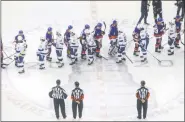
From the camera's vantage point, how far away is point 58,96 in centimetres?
833

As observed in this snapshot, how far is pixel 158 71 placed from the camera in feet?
33.5

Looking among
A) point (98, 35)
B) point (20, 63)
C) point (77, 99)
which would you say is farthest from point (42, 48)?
point (77, 99)

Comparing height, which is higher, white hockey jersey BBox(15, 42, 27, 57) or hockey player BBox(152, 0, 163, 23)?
hockey player BBox(152, 0, 163, 23)

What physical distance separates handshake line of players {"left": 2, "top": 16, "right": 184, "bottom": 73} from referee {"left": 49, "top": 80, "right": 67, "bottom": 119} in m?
1.72

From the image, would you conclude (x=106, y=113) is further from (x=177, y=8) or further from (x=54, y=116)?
(x=177, y=8)

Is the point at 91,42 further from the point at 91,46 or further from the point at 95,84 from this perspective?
the point at 95,84

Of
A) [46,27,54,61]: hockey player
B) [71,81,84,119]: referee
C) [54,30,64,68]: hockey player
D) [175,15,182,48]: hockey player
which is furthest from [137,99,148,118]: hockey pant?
[175,15,182,48]: hockey player

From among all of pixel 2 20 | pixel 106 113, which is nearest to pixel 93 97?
pixel 106 113

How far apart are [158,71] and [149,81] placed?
0.47 m

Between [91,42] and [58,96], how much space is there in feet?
7.06

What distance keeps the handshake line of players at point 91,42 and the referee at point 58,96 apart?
5.65 feet

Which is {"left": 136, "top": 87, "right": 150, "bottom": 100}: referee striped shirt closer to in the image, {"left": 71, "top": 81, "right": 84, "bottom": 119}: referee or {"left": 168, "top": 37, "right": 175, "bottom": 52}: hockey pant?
{"left": 71, "top": 81, "right": 84, "bottom": 119}: referee

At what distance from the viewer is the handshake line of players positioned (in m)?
9.97

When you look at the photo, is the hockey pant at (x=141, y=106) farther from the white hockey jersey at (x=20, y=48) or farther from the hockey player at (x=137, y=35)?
the white hockey jersey at (x=20, y=48)
